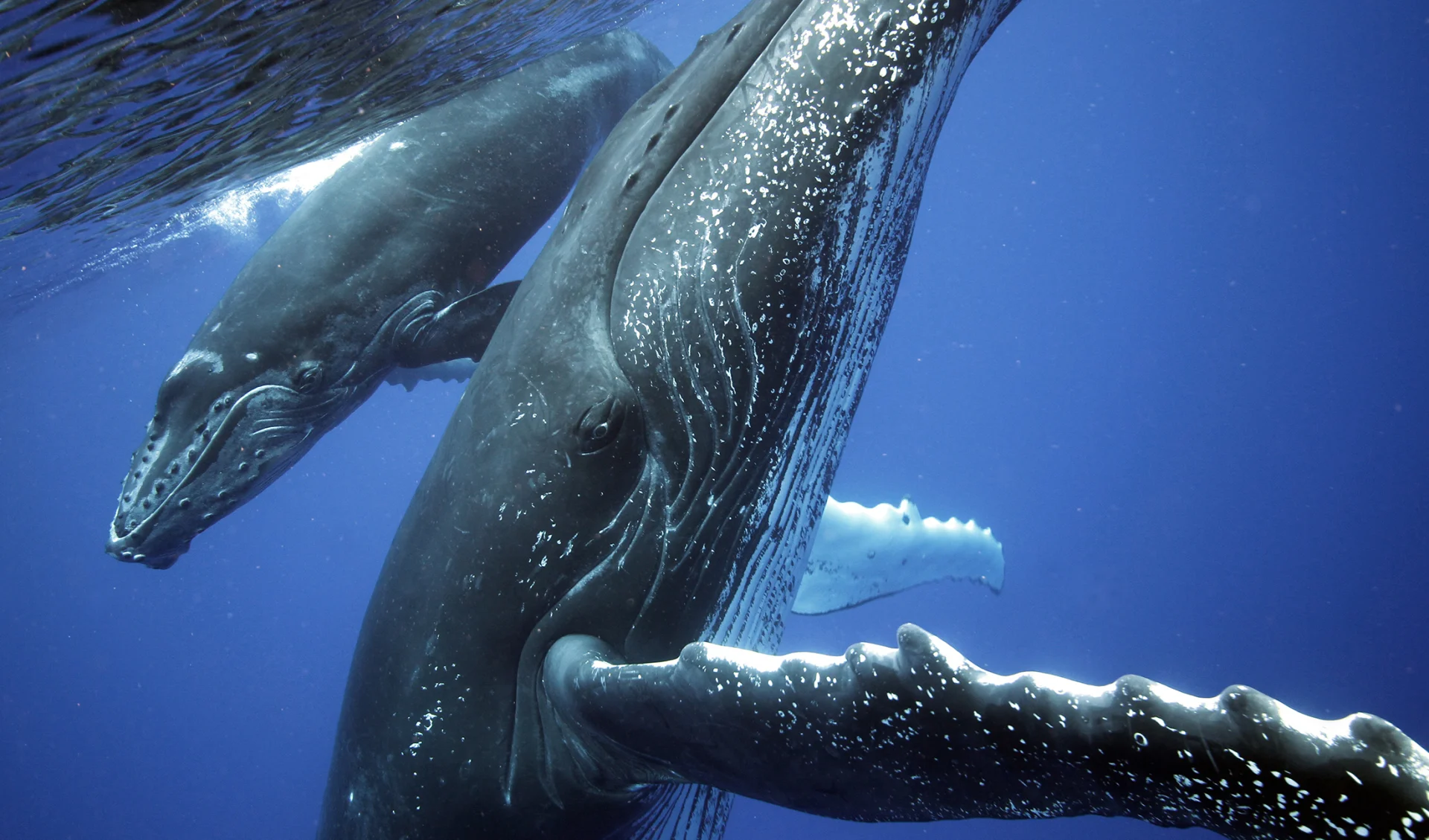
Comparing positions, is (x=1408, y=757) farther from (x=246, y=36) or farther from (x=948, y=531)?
(x=948, y=531)

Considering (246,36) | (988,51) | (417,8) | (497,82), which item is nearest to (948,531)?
(497,82)

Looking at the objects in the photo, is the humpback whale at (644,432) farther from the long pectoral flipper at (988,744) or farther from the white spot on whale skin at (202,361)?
the white spot on whale skin at (202,361)

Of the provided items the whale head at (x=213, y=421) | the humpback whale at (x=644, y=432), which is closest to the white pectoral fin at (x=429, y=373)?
the whale head at (x=213, y=421)

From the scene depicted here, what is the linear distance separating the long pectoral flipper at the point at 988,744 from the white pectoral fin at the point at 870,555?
597cm

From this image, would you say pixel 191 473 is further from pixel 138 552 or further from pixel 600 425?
pixel 600 425

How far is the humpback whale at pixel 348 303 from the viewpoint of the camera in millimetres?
6438

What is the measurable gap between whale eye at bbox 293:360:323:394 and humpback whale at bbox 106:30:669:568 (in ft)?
0.04

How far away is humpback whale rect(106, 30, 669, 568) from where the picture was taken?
A: 21.1 feet

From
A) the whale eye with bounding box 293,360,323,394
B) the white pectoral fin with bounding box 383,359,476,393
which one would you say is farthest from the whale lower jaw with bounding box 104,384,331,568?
the white pectoral fin with bounding box 383,359,476,393

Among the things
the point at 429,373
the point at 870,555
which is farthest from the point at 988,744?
the point at 870,555

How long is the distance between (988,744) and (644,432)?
216 cm

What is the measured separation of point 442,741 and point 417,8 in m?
6.47

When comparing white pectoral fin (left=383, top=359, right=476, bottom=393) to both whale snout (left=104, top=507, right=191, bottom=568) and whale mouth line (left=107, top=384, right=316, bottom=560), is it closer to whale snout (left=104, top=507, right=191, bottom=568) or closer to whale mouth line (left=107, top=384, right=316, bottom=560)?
whale mouth line (left=107, top=384, right=316, bottom=560)

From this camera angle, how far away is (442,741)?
12.4 feet
